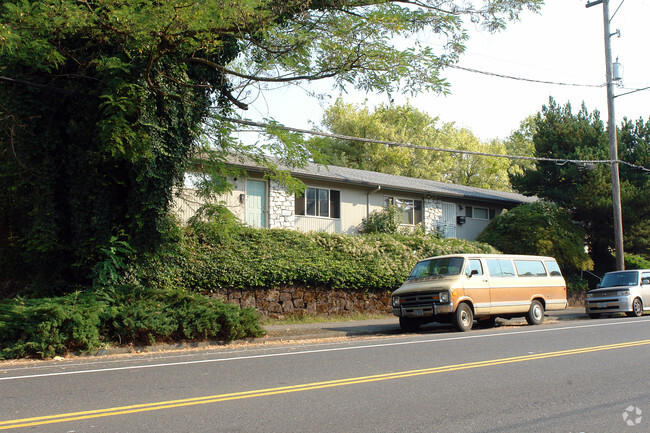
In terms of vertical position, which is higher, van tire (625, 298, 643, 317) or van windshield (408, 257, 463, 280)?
van windshield (408, 257, 463, 280)

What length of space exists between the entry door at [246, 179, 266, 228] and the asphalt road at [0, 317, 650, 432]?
469 inches

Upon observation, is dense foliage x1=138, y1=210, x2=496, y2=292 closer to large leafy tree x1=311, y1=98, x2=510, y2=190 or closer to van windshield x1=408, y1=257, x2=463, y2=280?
van windshield x1=408, y1=257, x2=463, y2=280

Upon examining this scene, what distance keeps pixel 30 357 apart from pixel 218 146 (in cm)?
727

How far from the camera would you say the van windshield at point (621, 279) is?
20.6 m

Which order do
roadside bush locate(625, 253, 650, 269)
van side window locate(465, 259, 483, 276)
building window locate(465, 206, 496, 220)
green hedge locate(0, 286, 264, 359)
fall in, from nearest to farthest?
green hedge locate(0, 286, 264, 359) → van side window locate(465, 259, 483, 276) → roadside bush locate(625, 253, 650, 269) → building window locate(465, 206, 496, 220)

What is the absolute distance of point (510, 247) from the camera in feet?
90.0

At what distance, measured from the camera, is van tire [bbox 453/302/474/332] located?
48.7 ft

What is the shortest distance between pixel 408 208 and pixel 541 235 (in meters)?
6.38

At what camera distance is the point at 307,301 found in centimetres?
1830

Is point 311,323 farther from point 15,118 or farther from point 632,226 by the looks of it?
point 632,226

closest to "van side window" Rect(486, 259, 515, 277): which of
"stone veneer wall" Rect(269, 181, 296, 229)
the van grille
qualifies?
the van grille

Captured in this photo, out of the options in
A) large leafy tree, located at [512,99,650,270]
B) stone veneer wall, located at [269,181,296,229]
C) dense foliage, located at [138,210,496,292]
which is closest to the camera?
dense foliage, located at [138,210,496,292]

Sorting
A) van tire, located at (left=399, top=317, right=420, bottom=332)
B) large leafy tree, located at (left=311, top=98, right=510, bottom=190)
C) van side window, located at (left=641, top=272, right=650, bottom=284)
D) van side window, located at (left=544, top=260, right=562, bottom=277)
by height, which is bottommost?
van tire, located at (left=399, top=317, right=420, bottom=332)

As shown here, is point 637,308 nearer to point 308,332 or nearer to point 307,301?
point 307,301
